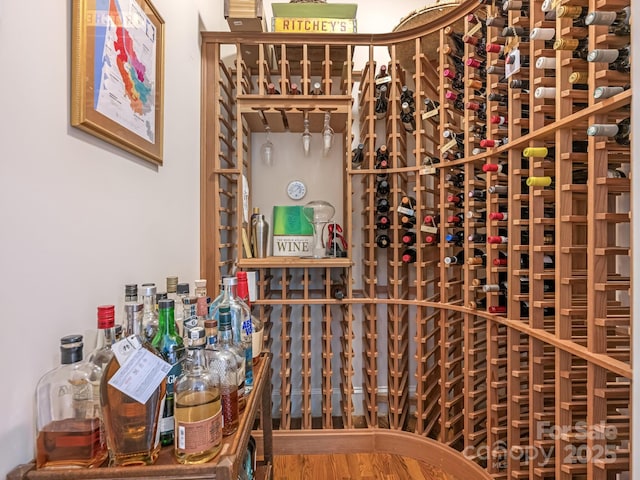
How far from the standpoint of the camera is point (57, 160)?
2.76ft

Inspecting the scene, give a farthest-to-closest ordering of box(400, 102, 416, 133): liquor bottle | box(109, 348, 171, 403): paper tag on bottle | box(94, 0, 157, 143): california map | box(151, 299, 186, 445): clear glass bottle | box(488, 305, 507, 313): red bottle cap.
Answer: box(400, 102, 416, 133): liquor bottle → box(488, 305, 507, 313): red bottle cap → box(94, 0, 157, 143): california map → box(151, 299, 186, 445): clear glass bottle → box(109, 348, 171, 403): paper tag on bottle

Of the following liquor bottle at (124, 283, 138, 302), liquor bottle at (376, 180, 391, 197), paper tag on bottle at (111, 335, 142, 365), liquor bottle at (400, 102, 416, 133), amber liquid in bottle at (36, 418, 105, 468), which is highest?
liquor bottle at (400, 102, 416, 133)

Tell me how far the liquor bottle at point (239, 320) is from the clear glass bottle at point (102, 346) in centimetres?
34

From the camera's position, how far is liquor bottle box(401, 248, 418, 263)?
194 centimetres

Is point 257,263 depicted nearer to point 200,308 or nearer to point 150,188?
point 150,188

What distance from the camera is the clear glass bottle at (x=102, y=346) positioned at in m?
0.76

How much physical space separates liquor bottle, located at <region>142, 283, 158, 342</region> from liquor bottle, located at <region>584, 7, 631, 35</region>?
1426 mm

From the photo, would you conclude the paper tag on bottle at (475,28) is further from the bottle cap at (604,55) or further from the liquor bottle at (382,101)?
the bottle cap at (604,55)

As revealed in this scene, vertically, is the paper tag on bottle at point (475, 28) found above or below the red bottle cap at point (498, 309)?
above

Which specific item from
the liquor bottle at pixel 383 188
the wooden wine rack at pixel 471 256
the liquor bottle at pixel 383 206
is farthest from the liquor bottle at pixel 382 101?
the liquor bottle at pixel 383 206

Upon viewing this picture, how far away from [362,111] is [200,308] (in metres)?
1.71

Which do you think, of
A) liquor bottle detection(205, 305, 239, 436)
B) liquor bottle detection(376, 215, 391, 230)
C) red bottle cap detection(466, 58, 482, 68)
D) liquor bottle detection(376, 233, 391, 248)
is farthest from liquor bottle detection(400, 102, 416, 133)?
liquor bottle detection(205, 305, 239, 436)

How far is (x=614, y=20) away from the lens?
976 mm

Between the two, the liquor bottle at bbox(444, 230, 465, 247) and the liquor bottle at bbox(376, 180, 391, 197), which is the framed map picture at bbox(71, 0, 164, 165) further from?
the liquor bottle at bbox(444, 230, 465, 247)
